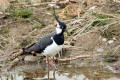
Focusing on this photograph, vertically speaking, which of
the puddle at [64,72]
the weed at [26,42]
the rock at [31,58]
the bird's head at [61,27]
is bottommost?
the puddle at [64,72]

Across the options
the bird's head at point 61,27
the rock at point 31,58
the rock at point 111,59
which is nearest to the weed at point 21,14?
the rock at point 31,58

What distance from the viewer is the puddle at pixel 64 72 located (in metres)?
7.59

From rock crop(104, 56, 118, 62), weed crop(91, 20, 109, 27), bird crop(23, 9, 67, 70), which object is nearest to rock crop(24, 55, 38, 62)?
bird crop(23, 9, 67, 70)

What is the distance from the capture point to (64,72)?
795cm

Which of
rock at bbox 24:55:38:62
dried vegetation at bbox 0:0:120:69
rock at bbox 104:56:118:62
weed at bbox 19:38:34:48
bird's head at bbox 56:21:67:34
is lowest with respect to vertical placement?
rock at bbox 24:55:38:62

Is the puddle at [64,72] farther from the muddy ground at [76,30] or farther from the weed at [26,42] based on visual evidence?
the weed at [26,42]

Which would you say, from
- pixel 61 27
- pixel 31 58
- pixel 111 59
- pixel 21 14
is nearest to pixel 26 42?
pixel 31 58

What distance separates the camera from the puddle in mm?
7588

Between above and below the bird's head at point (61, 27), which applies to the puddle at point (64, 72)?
below

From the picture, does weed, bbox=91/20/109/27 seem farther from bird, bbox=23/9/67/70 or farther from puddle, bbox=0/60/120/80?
bird, bbox=23/9/67/70

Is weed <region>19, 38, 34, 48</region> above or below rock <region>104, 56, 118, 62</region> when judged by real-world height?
above

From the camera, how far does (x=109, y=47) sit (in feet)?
28.4

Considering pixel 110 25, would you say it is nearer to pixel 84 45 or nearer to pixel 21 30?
pixel 84 45

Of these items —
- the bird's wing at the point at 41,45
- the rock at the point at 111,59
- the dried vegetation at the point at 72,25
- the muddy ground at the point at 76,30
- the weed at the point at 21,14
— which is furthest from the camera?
the weed at the point at 21,14
